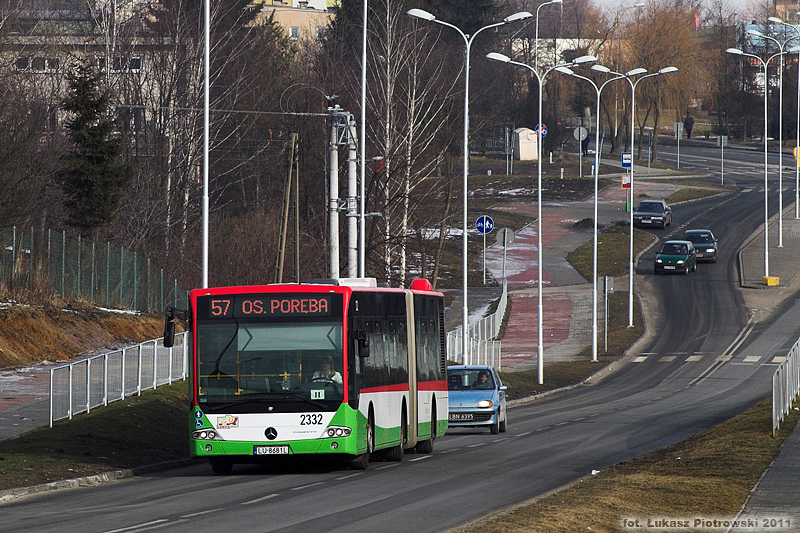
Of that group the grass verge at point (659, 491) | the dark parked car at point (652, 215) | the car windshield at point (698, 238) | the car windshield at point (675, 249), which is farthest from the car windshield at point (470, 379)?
the dark parked car at point (652, 215)

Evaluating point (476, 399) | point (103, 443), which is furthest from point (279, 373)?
point (476, 399)

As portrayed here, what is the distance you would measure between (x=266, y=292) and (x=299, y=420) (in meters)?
1.98

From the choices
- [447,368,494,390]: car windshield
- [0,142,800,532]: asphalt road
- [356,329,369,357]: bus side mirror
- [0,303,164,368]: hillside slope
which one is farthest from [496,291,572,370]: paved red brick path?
[356,329,369,357]: bus side mirror

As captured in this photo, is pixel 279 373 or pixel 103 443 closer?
pixel 279 373

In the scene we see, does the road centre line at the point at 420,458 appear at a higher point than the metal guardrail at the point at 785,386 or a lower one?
lower

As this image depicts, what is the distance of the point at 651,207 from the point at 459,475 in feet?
209

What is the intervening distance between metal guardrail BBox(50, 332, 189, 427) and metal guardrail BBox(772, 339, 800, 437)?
12340 millimetres

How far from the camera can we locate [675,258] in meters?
65.4

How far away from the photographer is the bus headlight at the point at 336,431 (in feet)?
58.3

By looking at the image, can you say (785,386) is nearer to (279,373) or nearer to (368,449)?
(368,449)

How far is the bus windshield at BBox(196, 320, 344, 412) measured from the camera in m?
17.9

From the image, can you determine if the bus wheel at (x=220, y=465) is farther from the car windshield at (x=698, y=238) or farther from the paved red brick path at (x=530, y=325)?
the car windshield at (x=698, y=238)

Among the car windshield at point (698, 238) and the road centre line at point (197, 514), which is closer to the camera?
the road centre line at point (197, 514)

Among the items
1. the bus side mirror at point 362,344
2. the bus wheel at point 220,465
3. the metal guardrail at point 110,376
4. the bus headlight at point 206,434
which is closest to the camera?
the bus headlight at point 206,434
